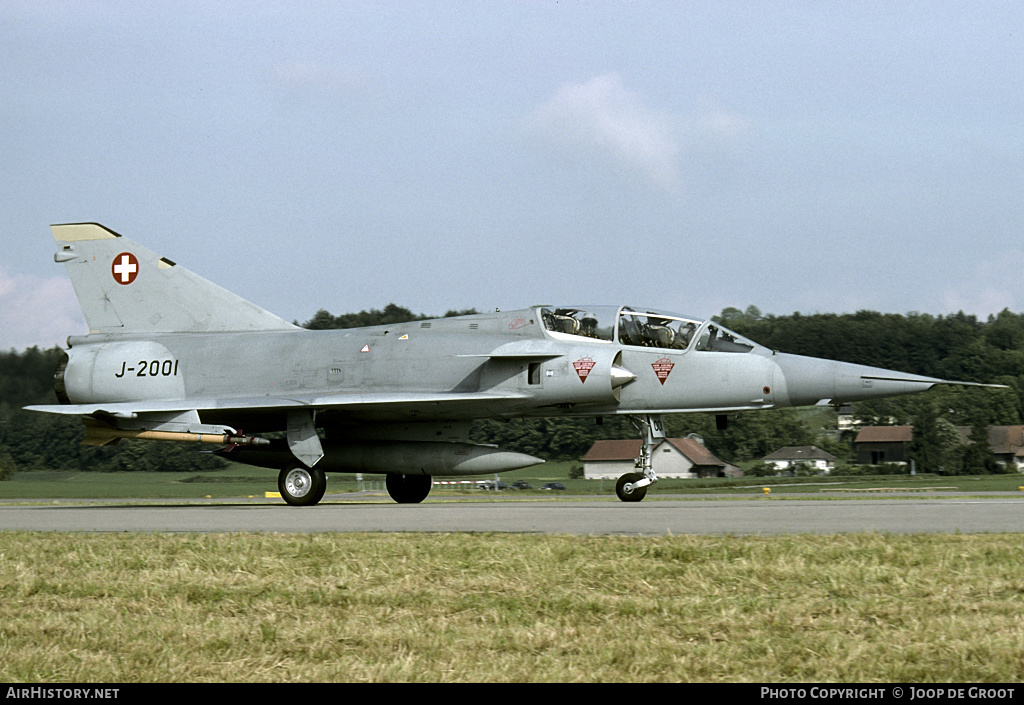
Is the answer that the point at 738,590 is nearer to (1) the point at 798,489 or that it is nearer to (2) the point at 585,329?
(2) the point at 585,329

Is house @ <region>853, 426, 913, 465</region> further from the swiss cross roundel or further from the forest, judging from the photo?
the swiss cross roundel

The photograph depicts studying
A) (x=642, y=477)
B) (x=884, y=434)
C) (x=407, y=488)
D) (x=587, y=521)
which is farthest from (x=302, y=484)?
(x=884, y=434)

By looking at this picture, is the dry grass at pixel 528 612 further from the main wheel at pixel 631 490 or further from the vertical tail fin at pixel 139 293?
the vertical tail fin at pixel 139 293

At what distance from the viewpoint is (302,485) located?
57.2ft

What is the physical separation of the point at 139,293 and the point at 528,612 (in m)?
16.5

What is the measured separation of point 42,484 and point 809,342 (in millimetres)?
41861

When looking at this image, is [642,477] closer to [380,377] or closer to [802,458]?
[380,377]

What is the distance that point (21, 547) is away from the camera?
842 centimetres

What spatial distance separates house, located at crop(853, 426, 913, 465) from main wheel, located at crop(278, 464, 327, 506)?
41331 millimetres

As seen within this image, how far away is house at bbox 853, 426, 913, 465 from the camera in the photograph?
56.1 m

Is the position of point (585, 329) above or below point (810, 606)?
above

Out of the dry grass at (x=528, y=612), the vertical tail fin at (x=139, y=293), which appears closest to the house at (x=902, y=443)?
the vertical tail fin at (x=139, y=293)

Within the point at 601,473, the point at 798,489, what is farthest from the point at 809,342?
the point at 798,489

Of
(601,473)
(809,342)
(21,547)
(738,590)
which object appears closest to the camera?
(738,590)
